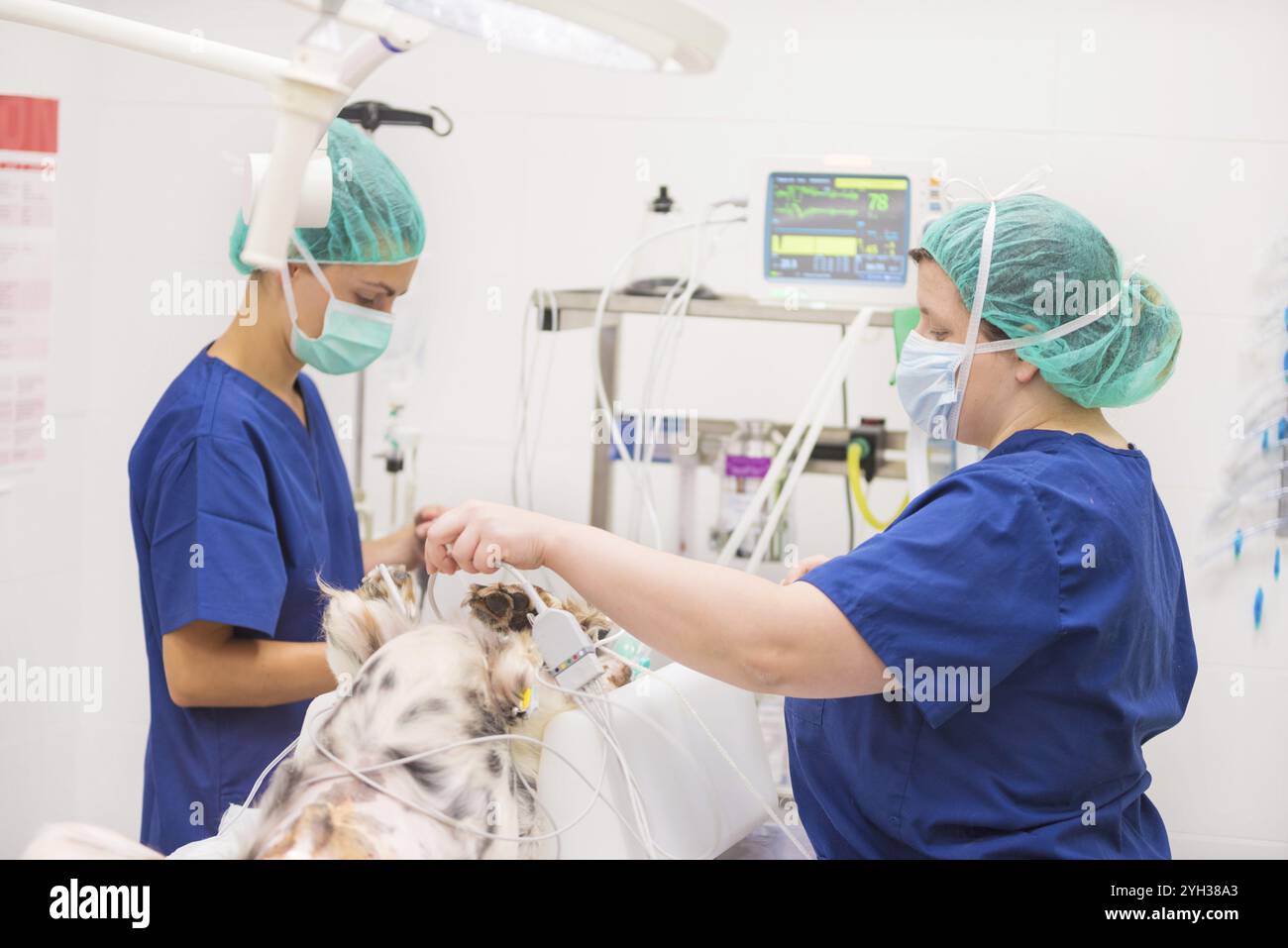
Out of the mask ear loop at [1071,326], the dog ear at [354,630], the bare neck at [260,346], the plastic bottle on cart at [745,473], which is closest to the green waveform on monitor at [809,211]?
the plastic bottle on cart at [745,473]

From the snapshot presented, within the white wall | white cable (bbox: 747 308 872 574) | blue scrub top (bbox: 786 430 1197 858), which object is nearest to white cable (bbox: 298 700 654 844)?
blue scrub top (bbox: 786 430 1197 858)

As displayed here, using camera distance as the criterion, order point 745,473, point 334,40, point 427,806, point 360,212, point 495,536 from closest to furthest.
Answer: point 334,40, point 427,806, point 495,536, point 360,212, point 745,473

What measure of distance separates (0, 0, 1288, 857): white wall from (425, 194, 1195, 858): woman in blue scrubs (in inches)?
40.0

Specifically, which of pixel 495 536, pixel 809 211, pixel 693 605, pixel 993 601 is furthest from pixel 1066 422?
pixel 809 211

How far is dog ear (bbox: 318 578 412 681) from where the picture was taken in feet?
3.89

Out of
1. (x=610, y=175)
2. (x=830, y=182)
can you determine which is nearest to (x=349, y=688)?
(x=830, y=182)

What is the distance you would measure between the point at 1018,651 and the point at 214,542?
3.11ft

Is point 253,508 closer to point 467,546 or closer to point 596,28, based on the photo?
point 467,546

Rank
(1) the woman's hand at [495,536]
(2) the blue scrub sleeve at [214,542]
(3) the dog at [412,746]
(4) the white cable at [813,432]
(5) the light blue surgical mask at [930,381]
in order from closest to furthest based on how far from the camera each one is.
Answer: (3) the dog at [412,746], (1) the woman's hand at [495,536], (5) the light blue surgical mask at [930,381], (2) the blue scrub sleeve at [214,542], (4) the white cable at [813,432]

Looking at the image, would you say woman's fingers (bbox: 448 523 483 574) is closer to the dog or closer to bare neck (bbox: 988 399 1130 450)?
the dog

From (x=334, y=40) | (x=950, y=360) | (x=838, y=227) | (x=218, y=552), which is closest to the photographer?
(x=334, y=40)

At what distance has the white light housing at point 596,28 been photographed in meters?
0.83

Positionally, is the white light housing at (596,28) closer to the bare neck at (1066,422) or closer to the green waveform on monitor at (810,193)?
the bare neck at (1066,422)

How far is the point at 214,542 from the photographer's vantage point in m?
1.39
